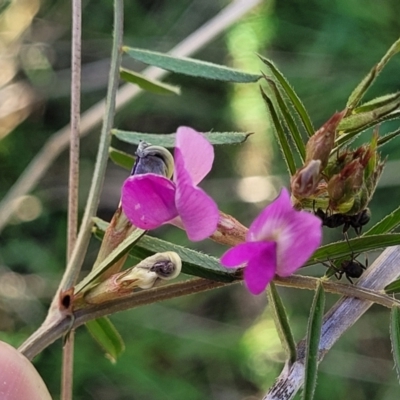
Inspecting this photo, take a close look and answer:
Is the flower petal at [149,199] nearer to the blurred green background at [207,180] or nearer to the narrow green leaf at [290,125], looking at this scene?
the narrow green leaf at [290,125]

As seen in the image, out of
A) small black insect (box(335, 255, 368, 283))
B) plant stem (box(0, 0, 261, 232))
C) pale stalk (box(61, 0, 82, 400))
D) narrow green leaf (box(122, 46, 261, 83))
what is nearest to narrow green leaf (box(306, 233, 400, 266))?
small black insect (box(335, 255, 368, 283))

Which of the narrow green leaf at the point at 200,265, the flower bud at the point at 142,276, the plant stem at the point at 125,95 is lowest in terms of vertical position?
the flower bud at the point at 142,276

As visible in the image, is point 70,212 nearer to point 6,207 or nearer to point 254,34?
point 6,207

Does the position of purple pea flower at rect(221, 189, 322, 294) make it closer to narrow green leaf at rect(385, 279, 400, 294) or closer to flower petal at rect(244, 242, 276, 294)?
flower petal at rect(244, 242, 276, 294)

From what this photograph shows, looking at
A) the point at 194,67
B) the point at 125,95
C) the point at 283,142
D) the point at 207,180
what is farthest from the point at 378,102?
the point at 207,180

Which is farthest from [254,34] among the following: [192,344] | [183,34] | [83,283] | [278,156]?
[83,283]

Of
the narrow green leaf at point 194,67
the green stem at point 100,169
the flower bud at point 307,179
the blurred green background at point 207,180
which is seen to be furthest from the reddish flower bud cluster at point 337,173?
the blurred green background at point 207,180

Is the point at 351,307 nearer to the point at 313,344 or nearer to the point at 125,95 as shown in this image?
the point at 313,344
